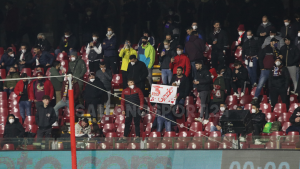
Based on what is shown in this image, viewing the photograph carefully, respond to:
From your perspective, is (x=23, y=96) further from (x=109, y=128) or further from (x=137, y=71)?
(x=137, y=71)

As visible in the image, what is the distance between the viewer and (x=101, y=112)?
64.2 ft

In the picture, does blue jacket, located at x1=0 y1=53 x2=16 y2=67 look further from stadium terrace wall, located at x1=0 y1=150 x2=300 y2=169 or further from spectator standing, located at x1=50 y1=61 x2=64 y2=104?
stadium terrace wall, located at x1=0 y1=150 x2=300 y2=169

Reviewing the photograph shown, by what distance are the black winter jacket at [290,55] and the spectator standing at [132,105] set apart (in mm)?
4862

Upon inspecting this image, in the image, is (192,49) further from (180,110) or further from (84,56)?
(84,56)

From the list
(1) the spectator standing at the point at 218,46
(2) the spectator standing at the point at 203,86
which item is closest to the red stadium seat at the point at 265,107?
(2) the spectator standing at the point at 203,86

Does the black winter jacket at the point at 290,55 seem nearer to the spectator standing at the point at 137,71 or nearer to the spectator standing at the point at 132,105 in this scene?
the spectator standing at the point at 137,71

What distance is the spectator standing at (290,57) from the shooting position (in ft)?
62.7

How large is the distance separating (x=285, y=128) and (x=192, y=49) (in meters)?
4.45

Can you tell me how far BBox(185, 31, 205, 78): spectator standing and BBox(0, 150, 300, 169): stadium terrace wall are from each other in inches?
212

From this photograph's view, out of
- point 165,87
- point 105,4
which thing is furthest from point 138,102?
point 105,4

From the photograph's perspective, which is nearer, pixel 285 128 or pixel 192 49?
pixel 285 128

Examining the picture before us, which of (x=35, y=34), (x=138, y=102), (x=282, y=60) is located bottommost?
(x=138, y=102)

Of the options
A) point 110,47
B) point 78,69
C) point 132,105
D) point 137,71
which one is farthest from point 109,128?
point 110,47

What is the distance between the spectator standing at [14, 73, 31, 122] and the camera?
1966 cm
